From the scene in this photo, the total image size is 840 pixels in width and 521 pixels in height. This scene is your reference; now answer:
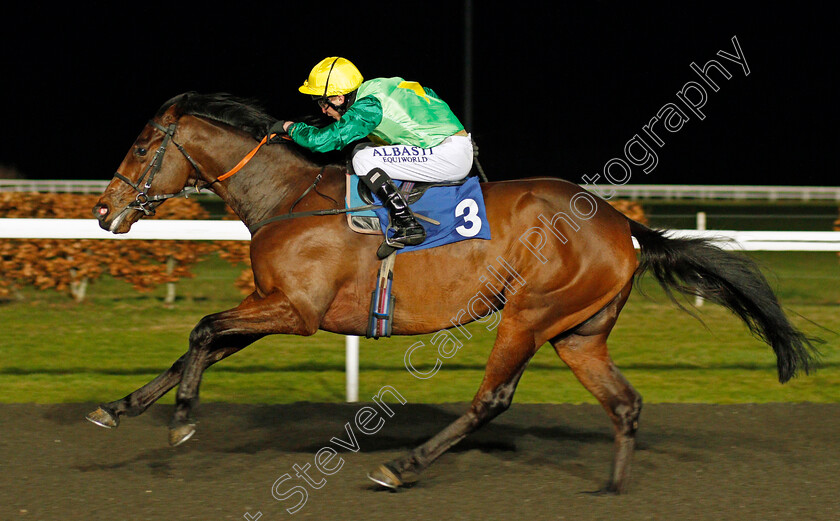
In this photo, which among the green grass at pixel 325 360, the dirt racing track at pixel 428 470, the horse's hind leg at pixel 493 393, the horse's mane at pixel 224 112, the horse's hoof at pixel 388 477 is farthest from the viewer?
the green grass at pixel 325 360

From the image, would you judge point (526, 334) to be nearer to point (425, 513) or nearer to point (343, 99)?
point (425, 513)

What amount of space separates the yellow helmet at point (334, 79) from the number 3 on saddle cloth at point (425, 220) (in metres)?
0.43

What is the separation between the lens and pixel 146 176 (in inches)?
155

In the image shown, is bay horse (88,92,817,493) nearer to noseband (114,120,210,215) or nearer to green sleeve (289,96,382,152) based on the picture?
noseband (114,120,210,215)

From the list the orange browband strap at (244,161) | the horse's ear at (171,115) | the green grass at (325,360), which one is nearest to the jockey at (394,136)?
the orange browband strap at (244,161)

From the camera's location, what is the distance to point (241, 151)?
401 cm

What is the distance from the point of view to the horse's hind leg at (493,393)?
3.60 meters

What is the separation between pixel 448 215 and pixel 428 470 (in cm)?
112

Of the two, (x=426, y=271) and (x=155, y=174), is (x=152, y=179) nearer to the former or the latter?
(x=155, y=174)

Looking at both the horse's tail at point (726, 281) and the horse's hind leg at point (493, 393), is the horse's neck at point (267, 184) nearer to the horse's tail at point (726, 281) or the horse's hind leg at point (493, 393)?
the horse's hind leg at point (493, 393)

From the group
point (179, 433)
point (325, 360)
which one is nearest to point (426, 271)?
point (179, 433)

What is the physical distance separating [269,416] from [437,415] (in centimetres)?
90

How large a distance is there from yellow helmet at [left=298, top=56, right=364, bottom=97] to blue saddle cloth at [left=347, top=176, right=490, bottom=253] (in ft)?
1.55

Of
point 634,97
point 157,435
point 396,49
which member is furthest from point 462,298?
point 396,49
